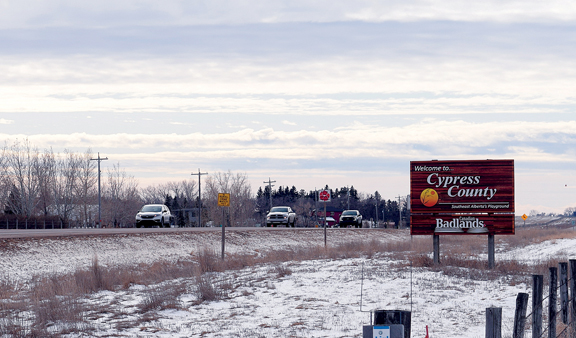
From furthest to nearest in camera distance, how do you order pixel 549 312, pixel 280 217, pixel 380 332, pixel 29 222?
pixel 29 222 → pixel 280 217 → pixel 549 312 → pixel 380 332

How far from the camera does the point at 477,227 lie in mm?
20344

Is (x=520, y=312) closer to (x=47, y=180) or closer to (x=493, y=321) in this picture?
(x=493, y=321)

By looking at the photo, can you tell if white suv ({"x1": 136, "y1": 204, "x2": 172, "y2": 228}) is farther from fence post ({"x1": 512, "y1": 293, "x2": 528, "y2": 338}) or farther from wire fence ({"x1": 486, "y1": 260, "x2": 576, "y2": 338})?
fence post ({"x1": 512, "y1": 293, "x2": 528, "y2": 338})

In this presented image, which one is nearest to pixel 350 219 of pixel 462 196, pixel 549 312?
pixel 462 196

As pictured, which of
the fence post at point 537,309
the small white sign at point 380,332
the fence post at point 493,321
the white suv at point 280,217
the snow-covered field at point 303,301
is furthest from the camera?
the white suv at point 280,217

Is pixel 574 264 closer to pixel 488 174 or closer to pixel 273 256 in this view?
pixel 488 174

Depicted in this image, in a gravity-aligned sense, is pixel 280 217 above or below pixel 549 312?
below

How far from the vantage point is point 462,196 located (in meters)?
20.4

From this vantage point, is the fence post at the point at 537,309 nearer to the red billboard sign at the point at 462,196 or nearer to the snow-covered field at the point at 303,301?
the snow-covered field at the point at 303,301

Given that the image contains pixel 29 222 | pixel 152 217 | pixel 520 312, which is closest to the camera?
pixel 520 312

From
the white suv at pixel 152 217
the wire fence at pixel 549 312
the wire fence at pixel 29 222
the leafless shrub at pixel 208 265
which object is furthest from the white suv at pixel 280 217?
the wire fence at pixel 549 312

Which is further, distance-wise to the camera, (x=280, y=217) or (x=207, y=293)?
(x=280, y=217)

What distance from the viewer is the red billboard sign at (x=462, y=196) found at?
20141 mm

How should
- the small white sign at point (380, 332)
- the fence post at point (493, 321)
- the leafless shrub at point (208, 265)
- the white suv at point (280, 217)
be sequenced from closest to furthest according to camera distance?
the small white sign at point (380, 332)
the fence post at point (493, 321)
the leafless shrub at point (208, 265)
the white suv at point (280, 217)
